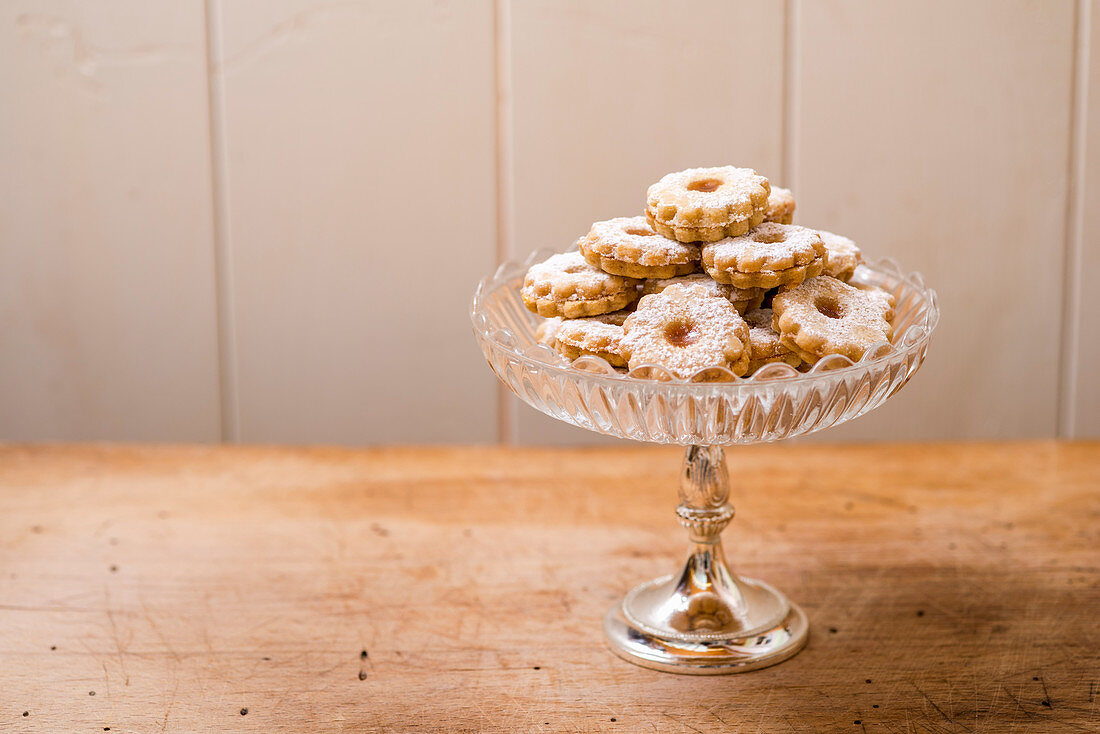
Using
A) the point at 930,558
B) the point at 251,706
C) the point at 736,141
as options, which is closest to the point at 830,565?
the point at 930,558

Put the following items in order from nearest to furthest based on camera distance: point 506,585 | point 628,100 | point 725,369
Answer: point 725,369 → point 506,585 → point 628,100

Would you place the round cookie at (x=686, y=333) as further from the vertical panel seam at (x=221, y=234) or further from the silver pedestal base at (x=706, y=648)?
the vertical panel seam at (x=221, y=234)

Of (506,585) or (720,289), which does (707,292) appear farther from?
(506,585)

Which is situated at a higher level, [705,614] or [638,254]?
[638,254]

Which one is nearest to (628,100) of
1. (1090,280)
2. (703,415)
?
(1090,280)

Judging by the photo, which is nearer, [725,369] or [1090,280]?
[725,369]

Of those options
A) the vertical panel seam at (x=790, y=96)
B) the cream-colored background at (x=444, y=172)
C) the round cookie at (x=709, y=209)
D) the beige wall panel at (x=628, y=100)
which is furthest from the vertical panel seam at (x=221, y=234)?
the round cookie at (x=709, y=209)
